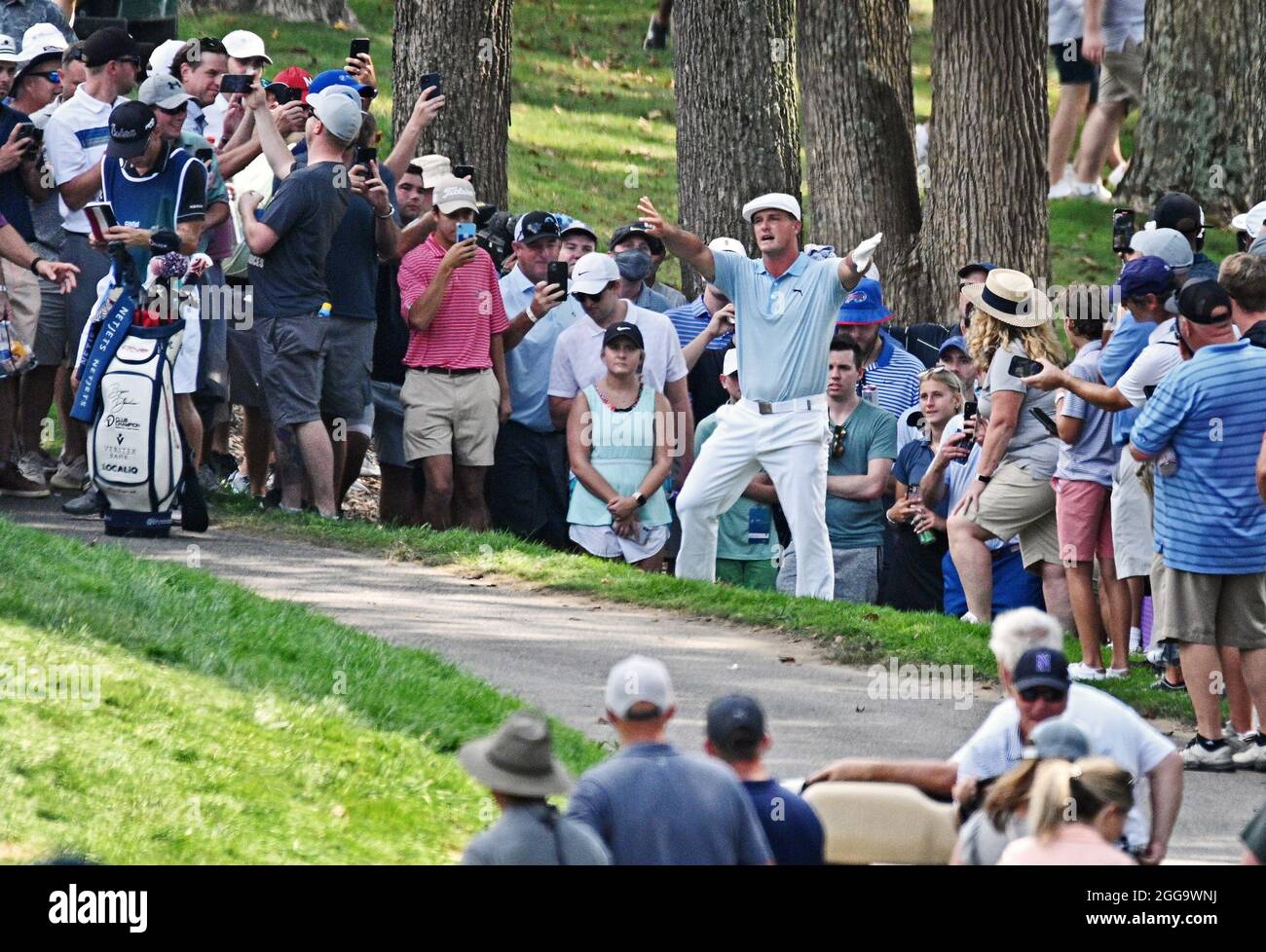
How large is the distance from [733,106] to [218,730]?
9774 mm

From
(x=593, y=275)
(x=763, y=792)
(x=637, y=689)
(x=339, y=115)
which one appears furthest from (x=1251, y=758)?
(x=339, y=115)

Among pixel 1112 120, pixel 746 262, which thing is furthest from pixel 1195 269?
pixel 1112 120

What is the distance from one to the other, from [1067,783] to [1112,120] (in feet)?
49.2

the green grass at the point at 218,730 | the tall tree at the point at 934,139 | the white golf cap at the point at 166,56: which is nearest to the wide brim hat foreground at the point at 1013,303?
the green grass at the point at 218,730

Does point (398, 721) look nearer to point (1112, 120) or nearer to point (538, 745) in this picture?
point (538, 745)

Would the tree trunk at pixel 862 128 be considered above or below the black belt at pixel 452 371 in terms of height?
above

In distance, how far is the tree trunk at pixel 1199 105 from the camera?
61.5 ft

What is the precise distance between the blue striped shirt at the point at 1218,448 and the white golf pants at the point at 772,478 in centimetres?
309

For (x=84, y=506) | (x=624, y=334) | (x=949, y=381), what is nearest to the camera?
(x=84, y=506)

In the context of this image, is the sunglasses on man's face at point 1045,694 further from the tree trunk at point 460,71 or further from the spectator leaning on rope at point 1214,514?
the tree trunk at point 460,71

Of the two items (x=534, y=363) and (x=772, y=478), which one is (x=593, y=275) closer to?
(x=534, y=363)

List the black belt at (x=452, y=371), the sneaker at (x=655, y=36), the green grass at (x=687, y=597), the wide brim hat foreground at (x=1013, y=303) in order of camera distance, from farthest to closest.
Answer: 1. the sneaker at (x=655, y=36)
2. the black belt at (x=452, y=371)
3. the wide brim hat foreground at (x=1013, y=303)
4. the green grass at (x=687, y=597)

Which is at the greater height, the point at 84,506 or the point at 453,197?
the point at 453,197

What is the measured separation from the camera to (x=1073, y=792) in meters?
5.74
